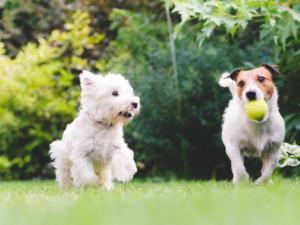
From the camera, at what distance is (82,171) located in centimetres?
412

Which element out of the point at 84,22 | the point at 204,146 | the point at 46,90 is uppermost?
the point at 84,22

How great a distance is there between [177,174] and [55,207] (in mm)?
5338

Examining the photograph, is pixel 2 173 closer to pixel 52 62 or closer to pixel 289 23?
pixel 52 62

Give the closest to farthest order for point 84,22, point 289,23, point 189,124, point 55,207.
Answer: point 55,207 < point 289,23 < point 189,124 < point 84,22

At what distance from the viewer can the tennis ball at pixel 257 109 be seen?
3.70 metres

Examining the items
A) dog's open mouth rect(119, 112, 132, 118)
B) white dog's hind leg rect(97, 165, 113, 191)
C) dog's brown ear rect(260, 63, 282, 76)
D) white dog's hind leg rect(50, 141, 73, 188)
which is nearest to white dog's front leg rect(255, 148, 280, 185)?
dog's brown ear rect(260, 63, 282, 76)

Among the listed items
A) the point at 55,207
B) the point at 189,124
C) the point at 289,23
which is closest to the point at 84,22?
the point at 189,124

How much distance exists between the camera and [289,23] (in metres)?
4.36

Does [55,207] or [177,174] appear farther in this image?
[177,174]

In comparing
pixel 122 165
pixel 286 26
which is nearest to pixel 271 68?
pixel 286 26

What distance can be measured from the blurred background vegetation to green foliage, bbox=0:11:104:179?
2cm

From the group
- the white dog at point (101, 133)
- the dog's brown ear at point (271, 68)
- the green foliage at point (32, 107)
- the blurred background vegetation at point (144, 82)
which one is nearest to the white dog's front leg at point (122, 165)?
the white dog at point (101, 133)

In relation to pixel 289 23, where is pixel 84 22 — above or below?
above

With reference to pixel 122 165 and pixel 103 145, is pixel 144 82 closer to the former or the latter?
pixel 103 145
